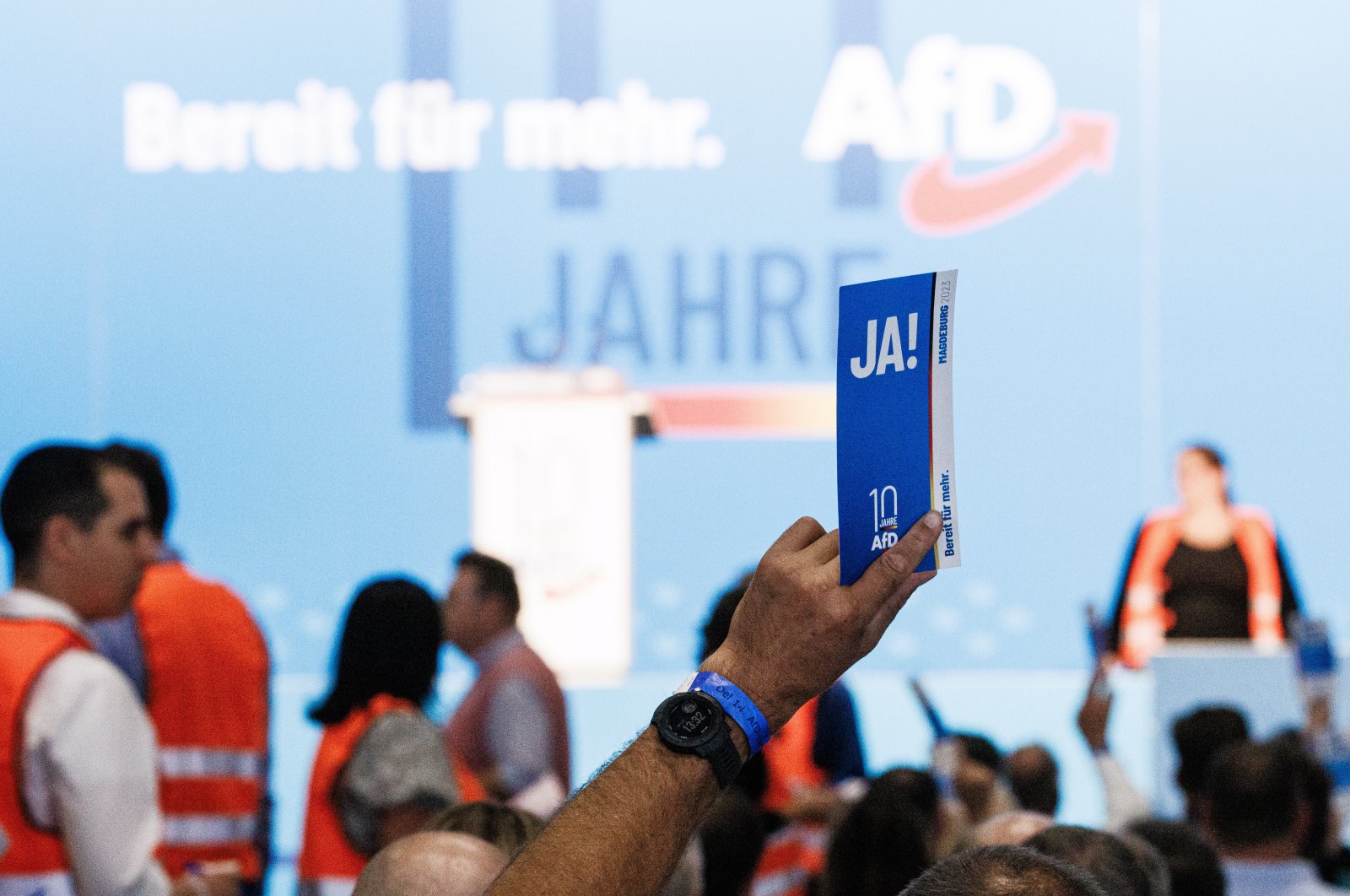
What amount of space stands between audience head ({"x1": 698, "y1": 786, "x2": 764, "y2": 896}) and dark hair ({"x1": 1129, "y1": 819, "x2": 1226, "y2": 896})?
562mm

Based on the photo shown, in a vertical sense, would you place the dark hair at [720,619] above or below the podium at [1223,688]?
above

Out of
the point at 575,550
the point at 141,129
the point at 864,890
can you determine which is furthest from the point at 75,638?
the point at 141,129

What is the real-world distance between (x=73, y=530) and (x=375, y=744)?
1.85ft

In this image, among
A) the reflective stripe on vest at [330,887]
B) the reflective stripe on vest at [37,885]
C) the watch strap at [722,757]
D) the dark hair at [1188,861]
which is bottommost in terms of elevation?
the reflective stripe on vest at [330,887]

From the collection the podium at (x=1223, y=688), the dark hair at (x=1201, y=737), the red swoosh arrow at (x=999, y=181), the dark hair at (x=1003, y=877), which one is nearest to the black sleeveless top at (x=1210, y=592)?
the podium at (x=1223, y=688)

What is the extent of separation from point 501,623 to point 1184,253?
11.2 feet

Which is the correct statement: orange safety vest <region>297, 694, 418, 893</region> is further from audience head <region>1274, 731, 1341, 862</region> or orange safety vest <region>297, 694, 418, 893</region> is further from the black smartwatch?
the black smartwatch

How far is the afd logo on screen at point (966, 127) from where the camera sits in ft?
19.9

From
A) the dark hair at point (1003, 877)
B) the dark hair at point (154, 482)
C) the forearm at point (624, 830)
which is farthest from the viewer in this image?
the dark hair at point (154, 482)

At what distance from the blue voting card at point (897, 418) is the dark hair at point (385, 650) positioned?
203 centimetres

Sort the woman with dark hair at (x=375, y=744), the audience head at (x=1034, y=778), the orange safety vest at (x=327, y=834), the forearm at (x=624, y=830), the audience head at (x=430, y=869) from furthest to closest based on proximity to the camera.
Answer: the audience head at (x=1034, y=778) → the orange safety vest at (x=327, y=834) → the woman with dark hair at (x=375, y=744) → the audience head at (x=430, y=869) → the forearm at (x=624, y=830)

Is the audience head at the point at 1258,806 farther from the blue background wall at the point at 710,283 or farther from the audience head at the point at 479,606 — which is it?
the blue background wall at the point at 710,283

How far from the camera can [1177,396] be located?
607 centimetres

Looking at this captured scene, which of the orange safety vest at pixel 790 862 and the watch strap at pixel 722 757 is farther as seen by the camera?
the orange safety vest at pixel 790 862
